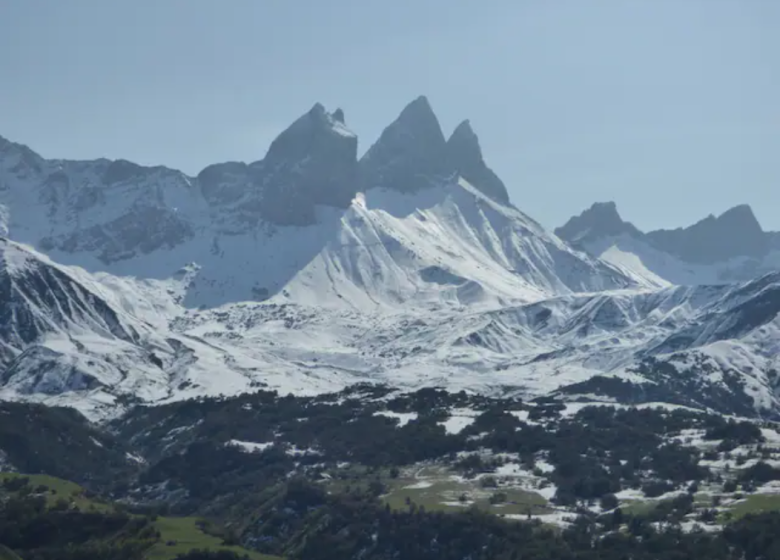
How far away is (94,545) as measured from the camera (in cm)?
18838

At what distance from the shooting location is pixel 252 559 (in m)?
188

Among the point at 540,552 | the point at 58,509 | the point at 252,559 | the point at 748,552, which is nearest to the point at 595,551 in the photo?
the point at 540,552

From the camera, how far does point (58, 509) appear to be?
199625mm

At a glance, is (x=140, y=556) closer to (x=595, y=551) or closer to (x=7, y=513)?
(x=7, y=513)

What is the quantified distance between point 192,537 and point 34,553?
21.3 m

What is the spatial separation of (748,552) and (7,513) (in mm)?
99064

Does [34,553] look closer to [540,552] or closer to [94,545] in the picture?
[94,545]

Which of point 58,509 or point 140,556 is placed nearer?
point 140,556

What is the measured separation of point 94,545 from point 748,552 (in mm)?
85371

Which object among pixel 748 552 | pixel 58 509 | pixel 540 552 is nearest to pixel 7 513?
pixel 58 509

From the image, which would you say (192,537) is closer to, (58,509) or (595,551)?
(58,509)

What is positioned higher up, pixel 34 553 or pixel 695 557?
pixel 34 553

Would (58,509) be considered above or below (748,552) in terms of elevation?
above

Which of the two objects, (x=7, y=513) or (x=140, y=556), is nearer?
Result: (x=140, y=556)
